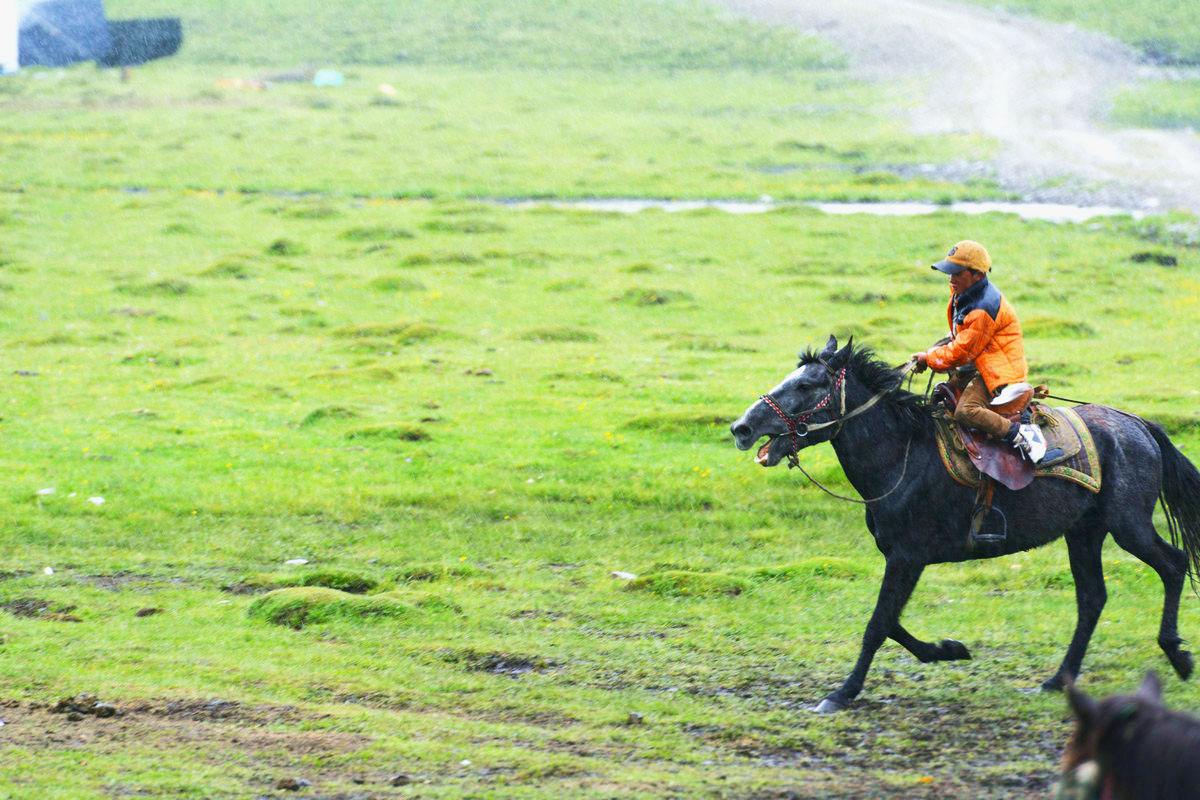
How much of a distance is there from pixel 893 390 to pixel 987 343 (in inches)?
34.1

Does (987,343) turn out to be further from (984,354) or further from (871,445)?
(871,445)

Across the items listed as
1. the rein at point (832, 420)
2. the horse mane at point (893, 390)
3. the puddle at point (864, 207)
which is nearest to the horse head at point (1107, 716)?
the rein at point (832, 420)

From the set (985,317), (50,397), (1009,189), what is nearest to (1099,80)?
(1009,189)

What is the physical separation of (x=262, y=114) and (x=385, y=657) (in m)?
56.2

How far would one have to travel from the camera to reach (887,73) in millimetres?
73688

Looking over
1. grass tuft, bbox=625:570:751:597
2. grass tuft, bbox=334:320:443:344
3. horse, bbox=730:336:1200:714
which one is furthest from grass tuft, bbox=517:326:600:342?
horse, bbox=730:336:1200:714

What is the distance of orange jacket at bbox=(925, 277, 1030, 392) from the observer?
11.9m

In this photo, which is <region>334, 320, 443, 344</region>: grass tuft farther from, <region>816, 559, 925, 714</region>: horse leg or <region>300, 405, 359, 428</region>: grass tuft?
<region>816, 559, 925, 714</region>: horse leg

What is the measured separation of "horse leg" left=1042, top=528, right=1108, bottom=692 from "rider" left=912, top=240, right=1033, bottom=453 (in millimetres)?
1307

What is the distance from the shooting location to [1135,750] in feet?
19.2

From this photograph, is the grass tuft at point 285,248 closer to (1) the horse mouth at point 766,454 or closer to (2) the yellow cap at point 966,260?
(1) the horse mouth at point 766,454

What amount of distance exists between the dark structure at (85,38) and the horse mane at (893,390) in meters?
73.8

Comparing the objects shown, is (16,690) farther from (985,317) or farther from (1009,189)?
(1009,189)

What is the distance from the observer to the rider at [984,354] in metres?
11.9
